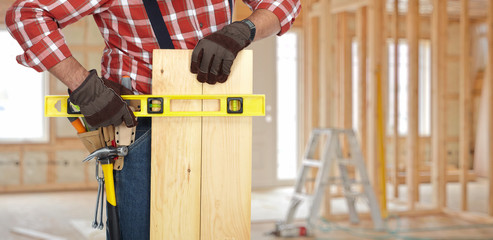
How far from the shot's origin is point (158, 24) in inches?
44.8

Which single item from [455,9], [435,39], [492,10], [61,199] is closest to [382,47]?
[435,39]

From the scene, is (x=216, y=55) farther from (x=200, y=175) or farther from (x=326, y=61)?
(x=326, y=61)

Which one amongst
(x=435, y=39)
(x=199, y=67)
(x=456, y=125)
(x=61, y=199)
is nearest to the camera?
(x=199, y=67)

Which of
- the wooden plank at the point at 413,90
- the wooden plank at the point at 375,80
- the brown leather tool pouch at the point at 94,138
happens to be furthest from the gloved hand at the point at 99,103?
the wooden plank at the point at 413,90

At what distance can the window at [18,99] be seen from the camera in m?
6.47

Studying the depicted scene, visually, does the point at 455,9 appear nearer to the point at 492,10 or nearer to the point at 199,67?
the point at 492,10

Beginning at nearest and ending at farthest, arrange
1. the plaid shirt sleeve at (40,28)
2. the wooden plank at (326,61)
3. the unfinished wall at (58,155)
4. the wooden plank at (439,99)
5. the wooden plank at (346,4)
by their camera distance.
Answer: the plaid shirt sleeve at (40,28)
the wooden plank at (326,61)
the wooden plank at (439,99)
the wooden plank at (346,4)
the unfinished wall at (58,155)

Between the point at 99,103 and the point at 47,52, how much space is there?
139 mm

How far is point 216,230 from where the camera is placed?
3.52 feet

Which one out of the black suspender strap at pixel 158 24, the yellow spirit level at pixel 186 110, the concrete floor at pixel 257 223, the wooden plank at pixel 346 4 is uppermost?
the wooden plank at pixel 346 4

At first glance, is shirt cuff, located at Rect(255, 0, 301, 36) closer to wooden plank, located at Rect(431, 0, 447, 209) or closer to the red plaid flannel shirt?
the red plaid flannel shirt

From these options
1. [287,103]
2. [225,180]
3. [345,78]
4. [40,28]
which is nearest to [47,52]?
[40,28]

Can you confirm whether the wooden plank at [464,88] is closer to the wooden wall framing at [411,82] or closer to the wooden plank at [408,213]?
the wooden wall framing at [411,82]

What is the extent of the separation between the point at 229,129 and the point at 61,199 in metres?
5.35
